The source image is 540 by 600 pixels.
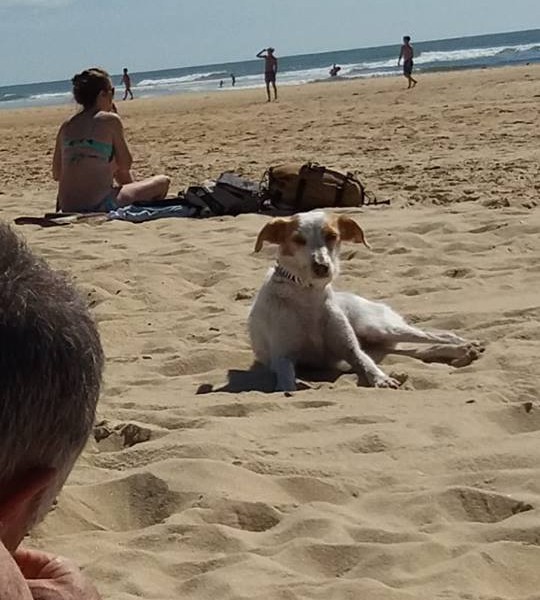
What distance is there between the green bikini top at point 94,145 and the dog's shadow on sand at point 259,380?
444 centimetres

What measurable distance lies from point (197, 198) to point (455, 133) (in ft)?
20.3

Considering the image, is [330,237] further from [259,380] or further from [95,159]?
[95,159]

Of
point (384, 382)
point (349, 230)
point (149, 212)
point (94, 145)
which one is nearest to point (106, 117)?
point (94, 145)

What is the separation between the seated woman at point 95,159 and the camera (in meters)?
9.39

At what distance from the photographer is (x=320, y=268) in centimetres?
536

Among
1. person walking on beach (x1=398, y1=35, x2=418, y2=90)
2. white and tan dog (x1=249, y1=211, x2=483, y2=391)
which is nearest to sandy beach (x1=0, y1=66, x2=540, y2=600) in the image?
white and tan dog (x1=249, y1=211, x2=483, y2=391)

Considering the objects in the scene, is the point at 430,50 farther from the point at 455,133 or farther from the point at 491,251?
the point at 491,251

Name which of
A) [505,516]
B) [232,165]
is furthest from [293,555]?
[232,165]

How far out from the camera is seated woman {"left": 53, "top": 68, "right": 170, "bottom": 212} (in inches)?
370

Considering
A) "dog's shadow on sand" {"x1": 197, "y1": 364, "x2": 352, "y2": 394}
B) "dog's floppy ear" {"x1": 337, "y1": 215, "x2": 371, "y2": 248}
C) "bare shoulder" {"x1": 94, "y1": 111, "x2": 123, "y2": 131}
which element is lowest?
"dog's shadow on sand" {"x1": 197, "y1": 364, "x2": 352, "y2": 394}

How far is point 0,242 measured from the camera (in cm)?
136

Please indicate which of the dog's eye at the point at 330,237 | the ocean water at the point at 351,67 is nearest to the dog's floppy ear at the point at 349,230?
the dog's eye at the point at 330,237

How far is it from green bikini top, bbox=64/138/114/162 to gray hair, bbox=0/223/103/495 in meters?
8.17

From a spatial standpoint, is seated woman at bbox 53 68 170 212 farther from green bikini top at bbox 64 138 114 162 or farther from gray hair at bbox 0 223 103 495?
gray hair at bbox 0 223 103 495
